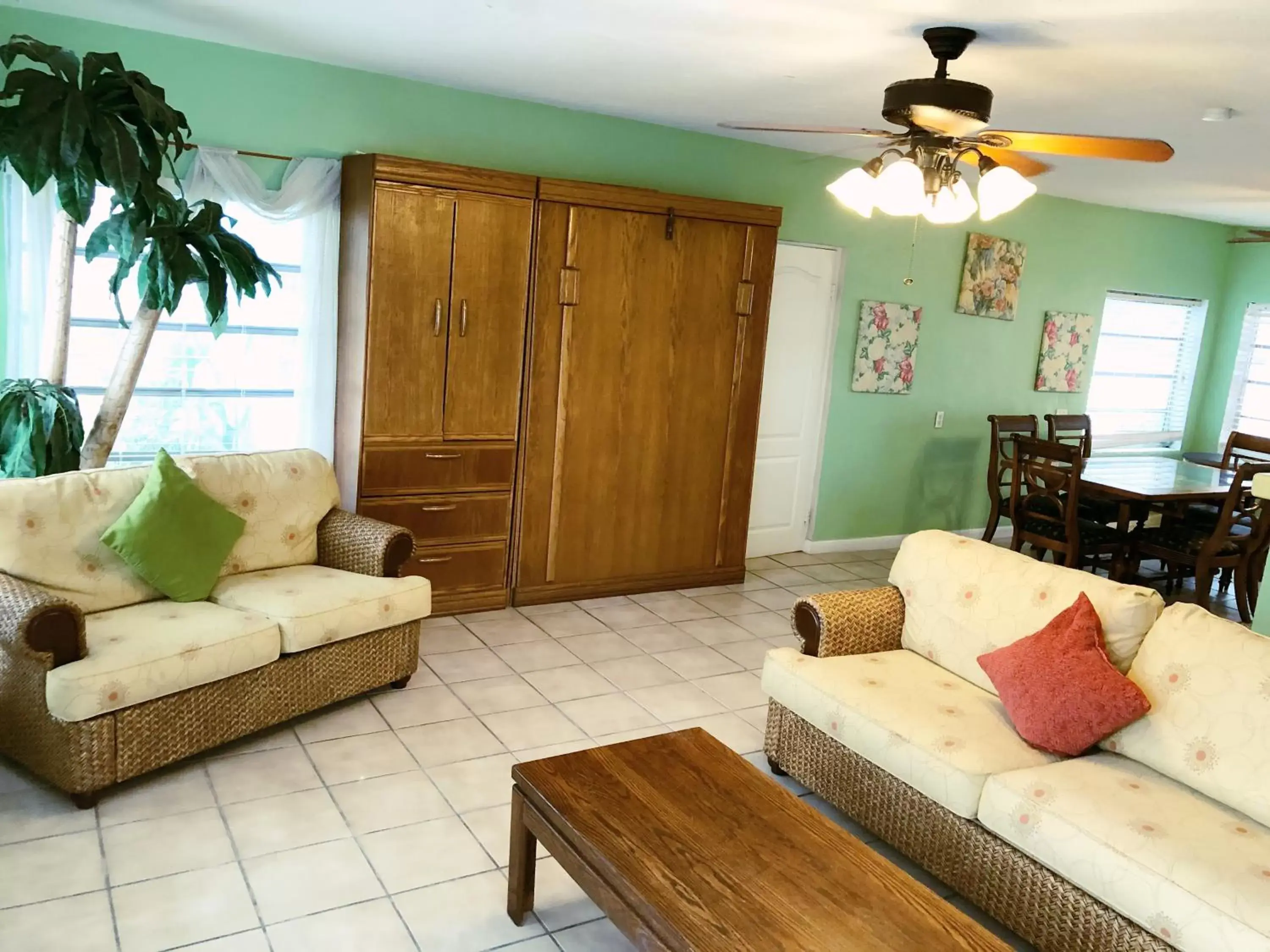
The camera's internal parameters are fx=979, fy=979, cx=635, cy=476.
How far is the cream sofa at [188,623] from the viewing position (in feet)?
8.95

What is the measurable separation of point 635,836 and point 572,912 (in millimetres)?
529

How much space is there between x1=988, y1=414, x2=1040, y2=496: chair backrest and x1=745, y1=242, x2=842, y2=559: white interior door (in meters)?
1.04

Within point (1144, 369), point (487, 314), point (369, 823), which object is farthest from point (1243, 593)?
point (369, 823)

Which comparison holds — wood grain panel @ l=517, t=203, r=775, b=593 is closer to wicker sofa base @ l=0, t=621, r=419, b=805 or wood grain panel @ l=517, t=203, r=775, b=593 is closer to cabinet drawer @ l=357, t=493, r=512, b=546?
cabinet drawer @ l=357, t=493, r=512, b=546

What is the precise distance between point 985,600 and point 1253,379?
5771 mm

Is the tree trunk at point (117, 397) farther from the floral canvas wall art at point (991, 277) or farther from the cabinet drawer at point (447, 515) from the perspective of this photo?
the floral canvas wall art at point (991, 277)

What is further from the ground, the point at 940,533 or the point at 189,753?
the point at 940,533

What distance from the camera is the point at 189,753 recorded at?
299 cm

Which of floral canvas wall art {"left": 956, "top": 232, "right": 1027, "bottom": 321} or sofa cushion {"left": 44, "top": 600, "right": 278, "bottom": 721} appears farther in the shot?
floral canvas wall art {"left": 956, "top": 232, "right": 1027, "bottom": 321}

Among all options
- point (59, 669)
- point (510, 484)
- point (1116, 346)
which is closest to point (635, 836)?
point (59, 669)

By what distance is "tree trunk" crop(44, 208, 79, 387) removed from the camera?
11.3 feet

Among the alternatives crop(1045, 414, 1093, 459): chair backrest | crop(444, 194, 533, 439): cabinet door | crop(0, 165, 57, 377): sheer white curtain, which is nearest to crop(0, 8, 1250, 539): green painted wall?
crop(1045, 414, 1093, 459): chair backrest

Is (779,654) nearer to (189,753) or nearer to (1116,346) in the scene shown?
(189,753)

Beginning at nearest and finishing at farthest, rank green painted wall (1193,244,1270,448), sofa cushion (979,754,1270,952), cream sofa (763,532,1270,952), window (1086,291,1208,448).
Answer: sofa cushion (979,754,1270,952) → cream sofa (763,532,1270,952) → window (1086,291,1208,448) → green painted wall (1193,244,1270,448)
